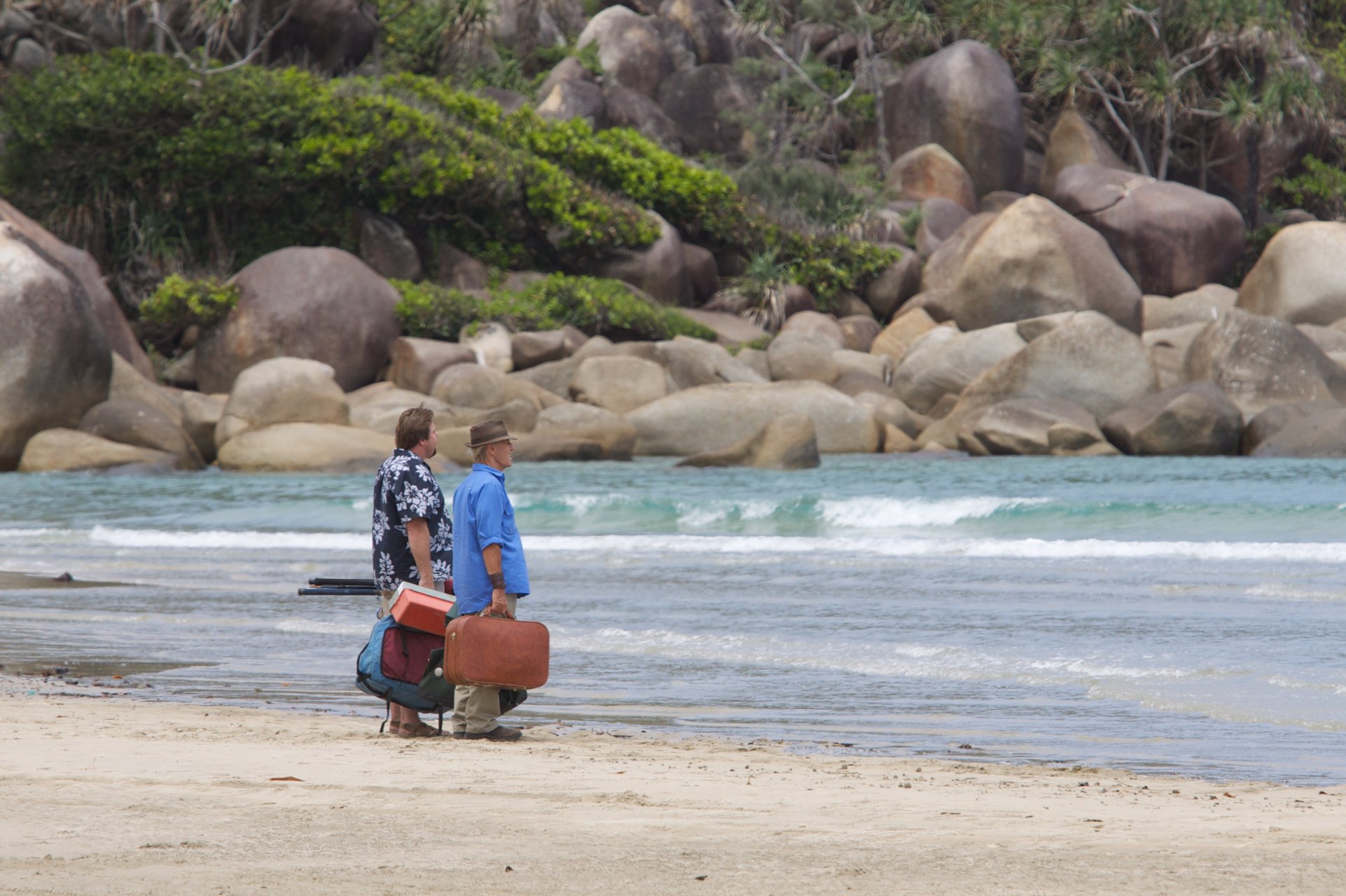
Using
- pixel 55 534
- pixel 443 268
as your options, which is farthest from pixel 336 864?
pixel 443 268

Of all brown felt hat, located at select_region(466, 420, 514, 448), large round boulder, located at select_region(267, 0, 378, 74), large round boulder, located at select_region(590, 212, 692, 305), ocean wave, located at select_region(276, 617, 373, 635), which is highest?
large round boulder, located at select_region(267, 0, 378, 74)

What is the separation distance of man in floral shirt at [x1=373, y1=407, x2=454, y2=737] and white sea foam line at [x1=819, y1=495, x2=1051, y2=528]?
33.4 ft

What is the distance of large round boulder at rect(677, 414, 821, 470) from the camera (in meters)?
20.6

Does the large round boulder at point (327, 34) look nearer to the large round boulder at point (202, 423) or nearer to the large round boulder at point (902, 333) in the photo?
the large round boulder at point (202, 423)

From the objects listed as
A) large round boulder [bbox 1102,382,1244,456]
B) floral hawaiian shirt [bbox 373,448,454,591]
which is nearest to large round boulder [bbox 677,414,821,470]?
large round boulder [bbox 1102,382,1244,456]

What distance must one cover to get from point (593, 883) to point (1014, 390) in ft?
67.6

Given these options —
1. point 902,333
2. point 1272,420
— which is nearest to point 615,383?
point 902,333

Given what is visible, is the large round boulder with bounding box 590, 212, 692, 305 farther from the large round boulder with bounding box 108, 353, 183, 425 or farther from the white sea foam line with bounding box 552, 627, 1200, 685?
the white sea foam line with bounding box 552, 627, 1200, 685

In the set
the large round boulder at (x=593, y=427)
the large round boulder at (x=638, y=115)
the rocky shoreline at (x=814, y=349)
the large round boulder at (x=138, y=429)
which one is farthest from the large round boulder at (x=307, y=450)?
the large round boulder at (x=638, y=115)

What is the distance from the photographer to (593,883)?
12.4 feet

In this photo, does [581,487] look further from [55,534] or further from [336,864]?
[336,864]

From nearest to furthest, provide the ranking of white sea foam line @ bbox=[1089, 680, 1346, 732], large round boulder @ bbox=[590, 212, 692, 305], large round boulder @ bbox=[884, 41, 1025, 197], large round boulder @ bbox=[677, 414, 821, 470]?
white sea foam line @ bbox=[1089, 680, 1346, 732]
large round boulder @ bbox=[677, 414, 821, 470]
large round boulder @ bbox=[590, 212, 692, 305]
large round boulder @ bbox=[884, 41, 1025, 197]

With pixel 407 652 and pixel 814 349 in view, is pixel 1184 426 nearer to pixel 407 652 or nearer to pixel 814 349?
pixel 814 349

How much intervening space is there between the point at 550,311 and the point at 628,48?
12.9 meters
